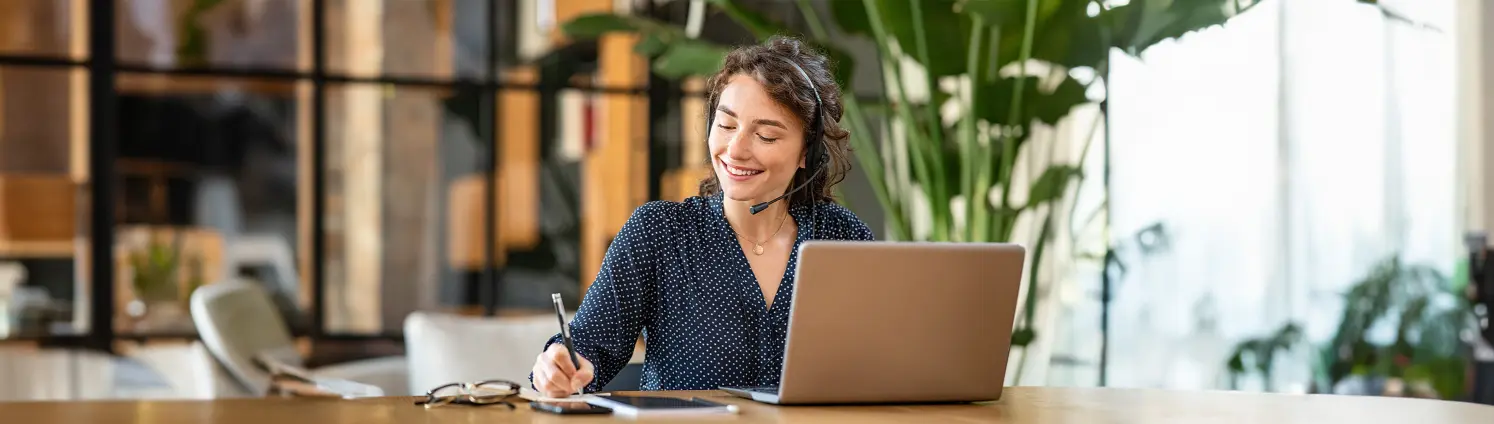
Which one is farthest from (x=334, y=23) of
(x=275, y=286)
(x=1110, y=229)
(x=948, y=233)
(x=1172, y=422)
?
(x=1172, y=422)

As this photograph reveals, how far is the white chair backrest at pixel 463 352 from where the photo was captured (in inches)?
123

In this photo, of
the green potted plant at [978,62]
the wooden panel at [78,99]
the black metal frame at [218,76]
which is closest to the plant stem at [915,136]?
the green potted plant at [978,62]

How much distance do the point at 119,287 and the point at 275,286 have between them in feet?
1.47

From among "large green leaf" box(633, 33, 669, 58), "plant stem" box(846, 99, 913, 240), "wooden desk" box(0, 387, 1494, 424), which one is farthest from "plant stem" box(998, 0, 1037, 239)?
"wooden desk" box(0, 387, 1494, 424)

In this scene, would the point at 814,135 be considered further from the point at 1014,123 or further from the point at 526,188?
the point at 526,188

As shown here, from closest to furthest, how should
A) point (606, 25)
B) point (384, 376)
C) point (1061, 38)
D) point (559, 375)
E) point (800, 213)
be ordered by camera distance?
point (559, 375) → point (800, 213) → point (1061, 38) → point (606, 25) → point (384, 376)

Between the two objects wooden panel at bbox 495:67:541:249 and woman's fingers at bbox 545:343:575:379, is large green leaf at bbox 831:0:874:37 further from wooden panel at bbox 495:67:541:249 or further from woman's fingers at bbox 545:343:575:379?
woman's fingers at bbox 545:343:575:379

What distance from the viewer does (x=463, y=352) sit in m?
3.14

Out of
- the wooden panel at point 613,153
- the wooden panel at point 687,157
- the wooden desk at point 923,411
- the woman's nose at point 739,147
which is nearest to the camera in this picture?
the wooden desk at point 923,411

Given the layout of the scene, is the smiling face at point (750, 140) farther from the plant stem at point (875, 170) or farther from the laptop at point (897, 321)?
the plant stem at point (875, 170)

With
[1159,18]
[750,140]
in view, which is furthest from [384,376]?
[1159,18]

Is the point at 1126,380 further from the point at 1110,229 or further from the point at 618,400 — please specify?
the point at 618,400

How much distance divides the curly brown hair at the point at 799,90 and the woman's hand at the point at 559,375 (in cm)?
51

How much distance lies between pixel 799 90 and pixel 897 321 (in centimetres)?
53
